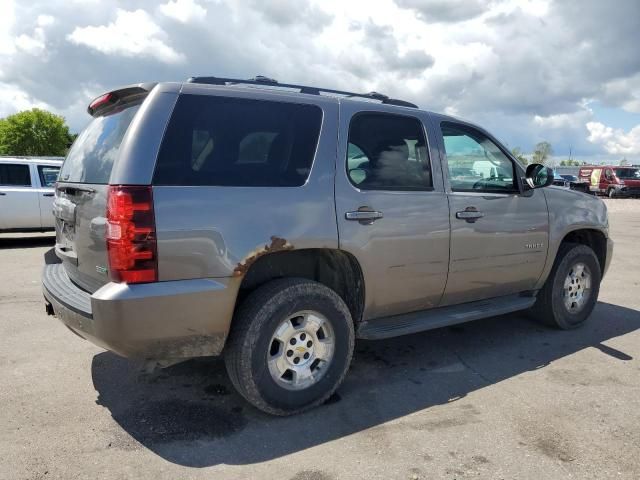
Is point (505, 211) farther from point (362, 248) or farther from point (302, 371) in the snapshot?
point (302, 371)

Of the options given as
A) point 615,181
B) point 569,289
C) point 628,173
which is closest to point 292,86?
point 569,289

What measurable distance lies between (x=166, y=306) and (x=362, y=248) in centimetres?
130

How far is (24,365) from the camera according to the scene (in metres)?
4.01

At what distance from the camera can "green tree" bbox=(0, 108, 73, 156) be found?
70000mm

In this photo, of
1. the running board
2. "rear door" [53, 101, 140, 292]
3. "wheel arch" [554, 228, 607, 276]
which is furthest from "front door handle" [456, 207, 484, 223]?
"rear door" [53, 101, 140, 292]

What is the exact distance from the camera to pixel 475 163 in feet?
14.3

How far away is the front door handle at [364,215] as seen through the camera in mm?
3379

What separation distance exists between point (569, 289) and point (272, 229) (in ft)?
11.2

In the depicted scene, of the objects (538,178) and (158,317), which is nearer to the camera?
(158,317)

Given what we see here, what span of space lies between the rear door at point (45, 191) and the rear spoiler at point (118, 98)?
312 inches

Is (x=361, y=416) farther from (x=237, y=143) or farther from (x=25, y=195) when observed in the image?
(x=25, y=195)

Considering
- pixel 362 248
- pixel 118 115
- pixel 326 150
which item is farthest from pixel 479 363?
pixel 118 115

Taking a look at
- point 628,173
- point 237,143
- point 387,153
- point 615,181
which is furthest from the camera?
point 628,173

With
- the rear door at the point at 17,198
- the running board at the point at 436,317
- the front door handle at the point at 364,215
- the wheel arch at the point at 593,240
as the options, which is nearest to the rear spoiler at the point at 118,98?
the front door handle at the point at 364,215
